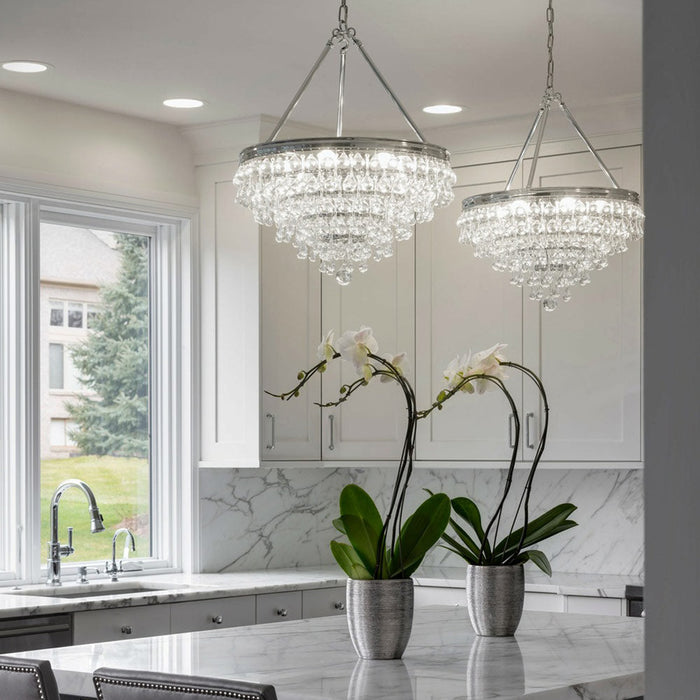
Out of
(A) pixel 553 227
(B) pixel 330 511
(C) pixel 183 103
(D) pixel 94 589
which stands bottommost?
(D) pixel 94 589

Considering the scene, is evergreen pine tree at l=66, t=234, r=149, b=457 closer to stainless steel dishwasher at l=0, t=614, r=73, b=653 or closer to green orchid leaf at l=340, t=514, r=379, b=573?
stainless steel dishwasher at l=0, t=614, r=73, b=653

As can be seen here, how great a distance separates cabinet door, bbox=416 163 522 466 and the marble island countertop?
A: 53 centimetres

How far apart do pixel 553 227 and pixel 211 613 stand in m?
1.95

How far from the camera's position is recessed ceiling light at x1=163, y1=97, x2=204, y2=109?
4.56 meters

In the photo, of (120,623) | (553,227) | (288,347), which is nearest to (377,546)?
(553,227)

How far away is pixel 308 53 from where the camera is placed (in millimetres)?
4008

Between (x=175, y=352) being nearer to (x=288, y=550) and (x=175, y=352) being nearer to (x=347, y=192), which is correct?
(x=288, y=550)

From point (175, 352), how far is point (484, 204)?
2.12 meters

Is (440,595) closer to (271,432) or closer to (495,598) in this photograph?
(271,432)

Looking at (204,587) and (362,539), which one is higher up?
(362,539)

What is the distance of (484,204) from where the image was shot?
10.9 ft

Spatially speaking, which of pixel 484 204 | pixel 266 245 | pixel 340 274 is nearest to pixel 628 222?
pixel 484 204

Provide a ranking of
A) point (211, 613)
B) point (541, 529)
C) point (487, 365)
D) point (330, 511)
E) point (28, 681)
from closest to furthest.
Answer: point (28, 681) → point (487, 365) → point (541, 529) → point (211, 613) → point (330, 511)

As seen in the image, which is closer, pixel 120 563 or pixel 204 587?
pixel 204 587
